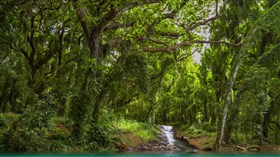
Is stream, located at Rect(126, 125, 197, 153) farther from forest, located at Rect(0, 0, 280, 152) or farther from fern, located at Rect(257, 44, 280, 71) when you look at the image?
fern, located at Rect(257, 44, 280, 71)

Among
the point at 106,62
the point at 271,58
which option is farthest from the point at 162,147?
the point at 271,58

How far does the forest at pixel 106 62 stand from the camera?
514 inches

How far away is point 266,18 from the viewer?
59.6 ft

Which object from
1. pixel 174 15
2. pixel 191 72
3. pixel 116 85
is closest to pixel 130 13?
pixel 174 15

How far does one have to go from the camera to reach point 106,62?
20016 mm

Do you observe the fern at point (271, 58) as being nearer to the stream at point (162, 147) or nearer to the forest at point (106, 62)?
the forest at point (106, 62)

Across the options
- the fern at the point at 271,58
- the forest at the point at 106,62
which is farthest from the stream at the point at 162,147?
the fern at the point at 271,58

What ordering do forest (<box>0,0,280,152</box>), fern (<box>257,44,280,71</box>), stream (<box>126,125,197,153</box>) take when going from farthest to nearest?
fern (<box>257,44,280,71</box>)
stream (<box>126,125,197,153</box>)
forest (<box>0,0,280,152</box>)

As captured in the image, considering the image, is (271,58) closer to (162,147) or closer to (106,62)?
(162,147)

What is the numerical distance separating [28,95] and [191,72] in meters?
24.5

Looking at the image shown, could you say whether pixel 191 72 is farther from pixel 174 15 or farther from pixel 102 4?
pixel 102 4

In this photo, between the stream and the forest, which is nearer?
the forest

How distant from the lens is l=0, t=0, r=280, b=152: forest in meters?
13.1

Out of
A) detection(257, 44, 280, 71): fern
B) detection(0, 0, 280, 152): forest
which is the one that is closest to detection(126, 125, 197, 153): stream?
detection(0, 0, 280, 152): forest
